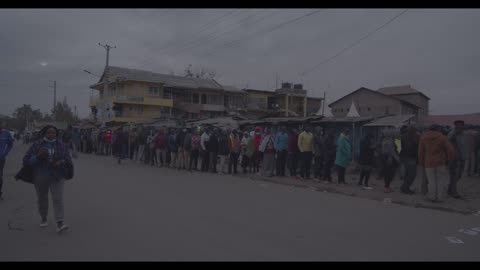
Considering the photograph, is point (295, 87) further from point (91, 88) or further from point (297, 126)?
point (297, 126)

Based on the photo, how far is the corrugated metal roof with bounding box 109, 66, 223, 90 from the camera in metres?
52.1

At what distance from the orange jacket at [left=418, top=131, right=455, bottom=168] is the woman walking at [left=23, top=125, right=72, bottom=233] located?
823 centimetres

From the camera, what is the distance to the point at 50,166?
6.74 m

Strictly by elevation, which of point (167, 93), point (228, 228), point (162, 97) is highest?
point (167, 93)

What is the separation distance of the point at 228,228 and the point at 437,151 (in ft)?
19.5

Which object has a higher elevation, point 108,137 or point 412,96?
point 412,96

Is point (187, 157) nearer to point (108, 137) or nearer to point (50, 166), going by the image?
point (50, 166)

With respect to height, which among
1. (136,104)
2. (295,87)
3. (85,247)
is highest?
(295,87)

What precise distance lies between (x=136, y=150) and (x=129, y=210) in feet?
51.5

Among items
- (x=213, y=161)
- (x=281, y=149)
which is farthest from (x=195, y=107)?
(x=281, y=149)

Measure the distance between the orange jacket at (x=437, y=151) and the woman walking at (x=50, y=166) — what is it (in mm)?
8228

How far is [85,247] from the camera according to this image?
5832 mm

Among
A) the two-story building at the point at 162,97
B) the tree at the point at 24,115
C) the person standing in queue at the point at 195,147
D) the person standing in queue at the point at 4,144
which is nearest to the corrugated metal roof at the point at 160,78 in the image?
the two-story building at the point at 162,97
